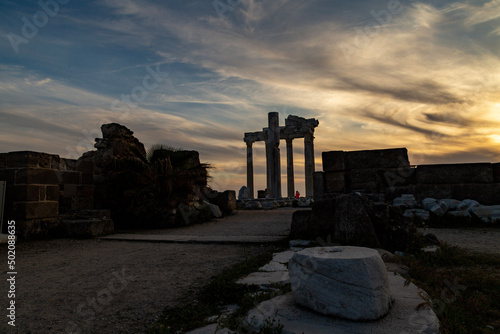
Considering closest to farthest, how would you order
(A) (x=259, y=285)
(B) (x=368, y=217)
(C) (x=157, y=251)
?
(A) (x=259, y=285) → (B) (x=368, y=217) → (C) (x=157, y=251)

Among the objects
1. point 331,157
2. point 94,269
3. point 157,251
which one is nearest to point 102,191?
point 157,251

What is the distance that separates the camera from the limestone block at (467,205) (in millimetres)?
8562

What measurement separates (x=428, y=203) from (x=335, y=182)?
95.4 inches

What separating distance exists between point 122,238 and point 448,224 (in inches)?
289

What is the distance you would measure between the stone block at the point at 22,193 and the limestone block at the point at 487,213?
9752 millimetres

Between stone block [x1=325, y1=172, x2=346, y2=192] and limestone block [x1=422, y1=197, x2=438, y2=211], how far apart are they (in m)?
2.06

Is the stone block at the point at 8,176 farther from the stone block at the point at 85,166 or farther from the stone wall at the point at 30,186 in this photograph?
the stone block at the point at 85,166

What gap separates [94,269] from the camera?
4.38 m

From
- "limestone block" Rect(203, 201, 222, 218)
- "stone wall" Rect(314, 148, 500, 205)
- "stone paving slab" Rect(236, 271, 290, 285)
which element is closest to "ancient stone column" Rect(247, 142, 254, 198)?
"limestone block" Rect(203, 201, 222, 218)

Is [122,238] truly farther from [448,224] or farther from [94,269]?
[448,224]

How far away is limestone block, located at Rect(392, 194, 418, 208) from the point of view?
354 inches

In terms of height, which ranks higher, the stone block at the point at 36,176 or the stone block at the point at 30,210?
the stone block at the point at 36,176

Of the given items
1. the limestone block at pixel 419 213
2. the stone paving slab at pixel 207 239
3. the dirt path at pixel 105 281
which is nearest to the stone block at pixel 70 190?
the stone paving slab at pixel 207 239

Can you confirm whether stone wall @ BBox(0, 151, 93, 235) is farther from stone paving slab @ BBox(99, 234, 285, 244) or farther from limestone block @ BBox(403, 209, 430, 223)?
limestone block @ BBox(403, 209, 430, 223)
